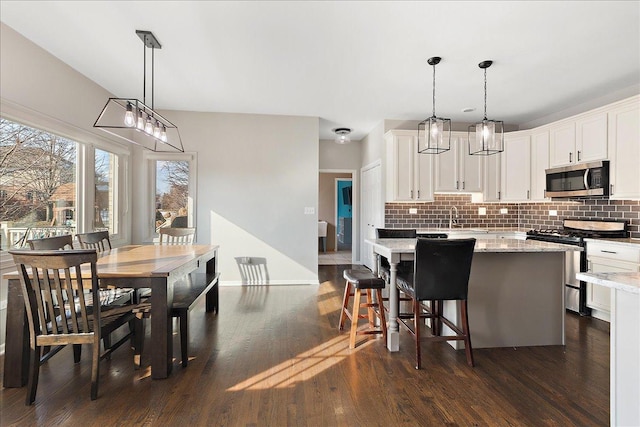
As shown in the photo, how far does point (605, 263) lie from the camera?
11.1 ft

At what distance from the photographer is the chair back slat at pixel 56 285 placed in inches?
70.2

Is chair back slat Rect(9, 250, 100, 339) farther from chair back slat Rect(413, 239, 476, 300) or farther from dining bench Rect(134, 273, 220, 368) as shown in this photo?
chair back slat Rect(413, 239, 476, 300)

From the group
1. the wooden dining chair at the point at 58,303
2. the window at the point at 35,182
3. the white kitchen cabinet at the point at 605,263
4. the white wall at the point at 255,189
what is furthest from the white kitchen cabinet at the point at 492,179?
the window at the point at 35,182

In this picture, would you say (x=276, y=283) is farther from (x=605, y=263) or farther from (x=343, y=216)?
(x=343, y=216)

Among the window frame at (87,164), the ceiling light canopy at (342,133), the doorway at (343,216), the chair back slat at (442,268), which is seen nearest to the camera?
the chair back slat at (442,268)

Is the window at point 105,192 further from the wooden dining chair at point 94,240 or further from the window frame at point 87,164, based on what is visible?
the wooden dining chair at point 94,240

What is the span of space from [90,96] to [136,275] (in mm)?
2907

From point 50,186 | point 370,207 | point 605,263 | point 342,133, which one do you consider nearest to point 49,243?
point 50,186

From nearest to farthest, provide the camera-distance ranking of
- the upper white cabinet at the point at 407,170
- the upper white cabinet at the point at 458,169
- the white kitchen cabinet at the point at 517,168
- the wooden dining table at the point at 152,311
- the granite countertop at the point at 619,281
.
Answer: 1. the granite countertop at the point at 619,281
2. the wooden dining table at the point at 152,311
3. the white kitchen cabinet at the point at 517,168
4. the upper white cabinet at the point at 407,170
5. the upper white cabinet at the point at 458,169

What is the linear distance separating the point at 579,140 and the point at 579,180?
502mm

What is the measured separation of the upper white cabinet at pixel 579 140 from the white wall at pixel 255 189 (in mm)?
3324

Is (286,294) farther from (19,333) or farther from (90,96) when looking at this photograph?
(90,96)

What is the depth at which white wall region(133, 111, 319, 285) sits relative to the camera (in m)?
4.84

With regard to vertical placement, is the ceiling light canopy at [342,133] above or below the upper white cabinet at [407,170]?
above
